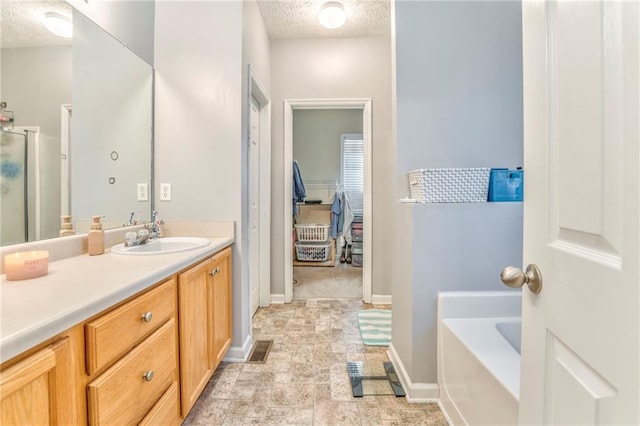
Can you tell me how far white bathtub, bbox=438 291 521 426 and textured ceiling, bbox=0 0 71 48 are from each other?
7.07ft

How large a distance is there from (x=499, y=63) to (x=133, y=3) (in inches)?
88.8

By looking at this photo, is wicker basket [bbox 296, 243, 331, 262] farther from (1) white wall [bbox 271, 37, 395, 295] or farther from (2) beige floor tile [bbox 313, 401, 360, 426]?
(2) beige floor tile [bbox 313, 401, 360, 426]

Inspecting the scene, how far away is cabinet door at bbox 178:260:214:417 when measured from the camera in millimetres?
1312

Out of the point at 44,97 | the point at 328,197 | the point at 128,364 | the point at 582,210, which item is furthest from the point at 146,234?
the point at 328,197

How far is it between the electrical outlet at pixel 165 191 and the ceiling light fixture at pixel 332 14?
187 cm

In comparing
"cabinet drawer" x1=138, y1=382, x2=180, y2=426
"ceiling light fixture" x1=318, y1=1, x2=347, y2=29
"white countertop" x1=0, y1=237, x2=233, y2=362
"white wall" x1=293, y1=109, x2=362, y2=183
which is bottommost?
"cabinet drawer" x1=138, y1=382, x2=180, y2=426

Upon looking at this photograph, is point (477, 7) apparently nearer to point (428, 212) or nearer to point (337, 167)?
point (428, 212)

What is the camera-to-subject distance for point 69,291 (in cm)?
85

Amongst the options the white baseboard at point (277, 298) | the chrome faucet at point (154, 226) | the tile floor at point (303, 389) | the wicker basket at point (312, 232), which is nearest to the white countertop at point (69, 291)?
the chrome faucet at point (154, 226)

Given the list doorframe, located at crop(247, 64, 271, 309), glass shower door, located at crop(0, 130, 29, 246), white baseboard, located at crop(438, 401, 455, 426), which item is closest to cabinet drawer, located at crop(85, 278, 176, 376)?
glass shower door, located at crop(0, 130, 29, 246)

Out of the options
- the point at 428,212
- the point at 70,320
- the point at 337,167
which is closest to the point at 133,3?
the point at 70,320

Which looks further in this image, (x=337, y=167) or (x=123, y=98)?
(x=337, y=167)

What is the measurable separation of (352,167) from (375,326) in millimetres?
3531

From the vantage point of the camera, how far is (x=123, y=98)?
1.75 metres
